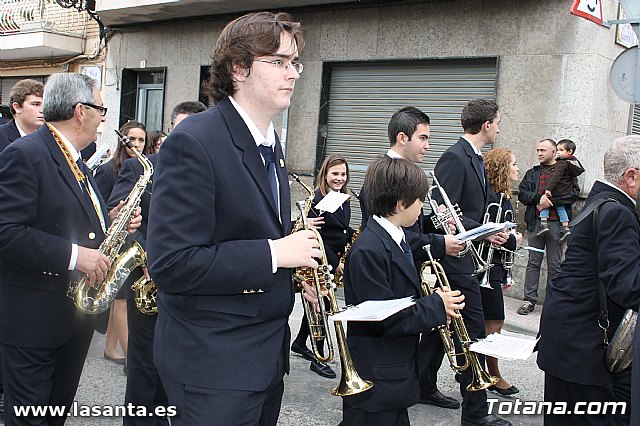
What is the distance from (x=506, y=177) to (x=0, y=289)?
3893 mm

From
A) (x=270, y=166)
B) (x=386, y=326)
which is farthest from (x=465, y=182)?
(x=270, y=166)

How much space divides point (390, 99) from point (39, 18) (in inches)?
440

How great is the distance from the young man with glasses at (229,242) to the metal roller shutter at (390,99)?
25.5 ft

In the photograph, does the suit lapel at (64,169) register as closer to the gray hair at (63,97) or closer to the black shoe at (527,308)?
the gray hair at (63,97)

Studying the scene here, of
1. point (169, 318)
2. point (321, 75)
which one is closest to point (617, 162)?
point (169, 318)

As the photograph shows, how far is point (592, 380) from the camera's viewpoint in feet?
10.9

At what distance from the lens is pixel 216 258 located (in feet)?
6.75

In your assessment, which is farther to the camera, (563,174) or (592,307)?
(563,174)

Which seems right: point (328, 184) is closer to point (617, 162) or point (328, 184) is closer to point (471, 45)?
point (617, 162)

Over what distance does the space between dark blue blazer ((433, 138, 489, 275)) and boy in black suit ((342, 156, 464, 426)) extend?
1.30m

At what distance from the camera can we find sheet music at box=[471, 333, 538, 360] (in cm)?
307

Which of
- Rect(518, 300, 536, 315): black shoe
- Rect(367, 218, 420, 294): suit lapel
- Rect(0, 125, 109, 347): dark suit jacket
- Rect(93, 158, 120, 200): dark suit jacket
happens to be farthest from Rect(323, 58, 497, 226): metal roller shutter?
Rect(0, 125, 109, 347): dark suit jacket

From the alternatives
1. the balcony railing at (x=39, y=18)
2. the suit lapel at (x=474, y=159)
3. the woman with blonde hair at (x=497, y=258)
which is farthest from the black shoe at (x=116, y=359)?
the balcony railing at (x=39, y=18)

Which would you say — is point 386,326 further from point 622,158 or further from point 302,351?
point 302,351
